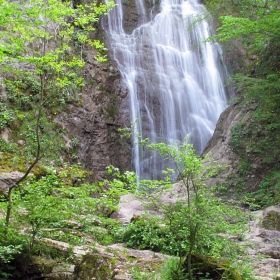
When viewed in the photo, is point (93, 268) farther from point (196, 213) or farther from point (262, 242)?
point (262, 242)

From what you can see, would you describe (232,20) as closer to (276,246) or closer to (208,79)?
(276,246)

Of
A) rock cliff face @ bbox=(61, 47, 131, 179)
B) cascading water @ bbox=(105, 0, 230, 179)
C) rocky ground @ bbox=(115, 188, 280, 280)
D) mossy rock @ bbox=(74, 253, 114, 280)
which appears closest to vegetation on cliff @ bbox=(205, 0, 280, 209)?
rocky ground @ bbox=(115, 188, 280, 280)

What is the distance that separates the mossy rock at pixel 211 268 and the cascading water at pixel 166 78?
43.7 ft

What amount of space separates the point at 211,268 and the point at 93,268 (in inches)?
64.2

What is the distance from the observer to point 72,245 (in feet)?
16.9

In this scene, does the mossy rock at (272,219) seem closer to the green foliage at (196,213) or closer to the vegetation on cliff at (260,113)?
the vegetation on cliff at (260,113)

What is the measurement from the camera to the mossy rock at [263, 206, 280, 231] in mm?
9889

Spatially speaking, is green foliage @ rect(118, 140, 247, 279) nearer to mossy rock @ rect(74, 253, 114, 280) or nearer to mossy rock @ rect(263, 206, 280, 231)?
mossy rock @ rect(74, 253, 114, 280)

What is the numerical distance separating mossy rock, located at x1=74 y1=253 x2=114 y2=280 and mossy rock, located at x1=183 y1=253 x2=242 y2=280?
113 centimetres

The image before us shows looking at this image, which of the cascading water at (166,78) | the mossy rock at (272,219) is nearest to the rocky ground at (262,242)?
the mossy rock at (272,219)

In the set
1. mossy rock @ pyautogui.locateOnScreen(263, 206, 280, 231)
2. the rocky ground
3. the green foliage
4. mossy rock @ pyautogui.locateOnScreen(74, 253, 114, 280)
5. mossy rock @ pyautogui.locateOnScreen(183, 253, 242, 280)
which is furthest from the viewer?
mossy rock @ pyautogui.locateOnScreen(263, 206, 280, 231)

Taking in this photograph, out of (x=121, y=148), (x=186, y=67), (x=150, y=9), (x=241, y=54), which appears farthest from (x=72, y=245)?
(x=150, y=9)

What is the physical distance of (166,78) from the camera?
875 inches

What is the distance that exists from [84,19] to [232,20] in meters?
6.94
